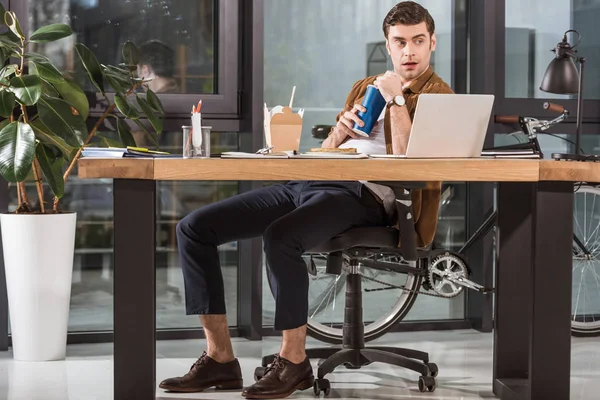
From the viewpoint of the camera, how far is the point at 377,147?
304cm

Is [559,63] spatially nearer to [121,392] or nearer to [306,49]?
[306,49]

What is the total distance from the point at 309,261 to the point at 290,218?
894 mm

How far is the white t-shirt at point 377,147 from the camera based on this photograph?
9.67 feet

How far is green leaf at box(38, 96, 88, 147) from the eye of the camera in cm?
333

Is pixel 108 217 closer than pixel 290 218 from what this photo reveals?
No

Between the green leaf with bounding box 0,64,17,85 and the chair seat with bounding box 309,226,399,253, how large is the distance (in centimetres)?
133

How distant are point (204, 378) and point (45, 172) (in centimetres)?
99

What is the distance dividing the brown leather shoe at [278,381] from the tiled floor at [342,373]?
11 centimetres

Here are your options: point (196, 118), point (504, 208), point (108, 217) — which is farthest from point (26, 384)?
point (504, 208)

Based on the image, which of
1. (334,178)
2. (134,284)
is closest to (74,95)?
(134,284)

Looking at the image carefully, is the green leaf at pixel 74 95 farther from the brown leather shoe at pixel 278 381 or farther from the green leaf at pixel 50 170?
the brown leather shoe at pixel 278 381

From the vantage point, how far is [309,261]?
366cm

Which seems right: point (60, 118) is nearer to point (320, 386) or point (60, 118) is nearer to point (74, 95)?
point (74, 95)

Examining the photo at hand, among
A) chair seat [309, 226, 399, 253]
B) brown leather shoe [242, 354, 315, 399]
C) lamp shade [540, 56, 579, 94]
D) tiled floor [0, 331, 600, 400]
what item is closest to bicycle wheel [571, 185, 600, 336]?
tiled floor [0, 331, 600, 400]
